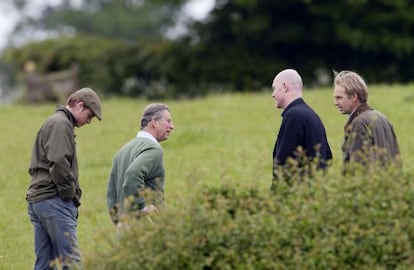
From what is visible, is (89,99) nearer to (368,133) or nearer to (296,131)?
(296,131)

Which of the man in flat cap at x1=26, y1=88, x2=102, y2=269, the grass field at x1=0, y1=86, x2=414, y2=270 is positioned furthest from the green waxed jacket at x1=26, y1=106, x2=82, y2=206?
the grass field at x1=0, y1=86, x2=414, y2=270

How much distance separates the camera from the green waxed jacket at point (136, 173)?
953cm

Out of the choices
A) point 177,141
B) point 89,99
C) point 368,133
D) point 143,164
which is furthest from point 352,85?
point 177,141

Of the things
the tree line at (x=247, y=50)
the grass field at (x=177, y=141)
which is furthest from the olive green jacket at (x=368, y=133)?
the tree line at (x=247, y=50)

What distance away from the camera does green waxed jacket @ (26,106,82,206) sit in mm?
9703

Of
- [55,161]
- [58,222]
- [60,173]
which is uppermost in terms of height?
[55,161]

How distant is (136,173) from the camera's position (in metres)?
9.55

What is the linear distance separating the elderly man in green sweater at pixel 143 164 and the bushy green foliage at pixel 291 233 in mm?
1137

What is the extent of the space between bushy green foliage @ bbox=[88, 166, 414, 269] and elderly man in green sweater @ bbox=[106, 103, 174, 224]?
1.14 metres

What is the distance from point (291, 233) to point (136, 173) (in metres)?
1.89

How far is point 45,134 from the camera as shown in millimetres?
9820

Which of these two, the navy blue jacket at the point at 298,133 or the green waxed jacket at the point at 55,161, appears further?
the navy blue jacket at the point at 298,133

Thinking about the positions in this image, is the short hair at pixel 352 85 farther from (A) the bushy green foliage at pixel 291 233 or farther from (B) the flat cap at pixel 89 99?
(B) the flat cap at pixel 89 99

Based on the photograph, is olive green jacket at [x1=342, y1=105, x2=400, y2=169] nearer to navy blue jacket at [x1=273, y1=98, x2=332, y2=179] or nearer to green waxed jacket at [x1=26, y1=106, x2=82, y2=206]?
navy blue jacket at [x1=273, y1=98, x2=332, y2=179]
